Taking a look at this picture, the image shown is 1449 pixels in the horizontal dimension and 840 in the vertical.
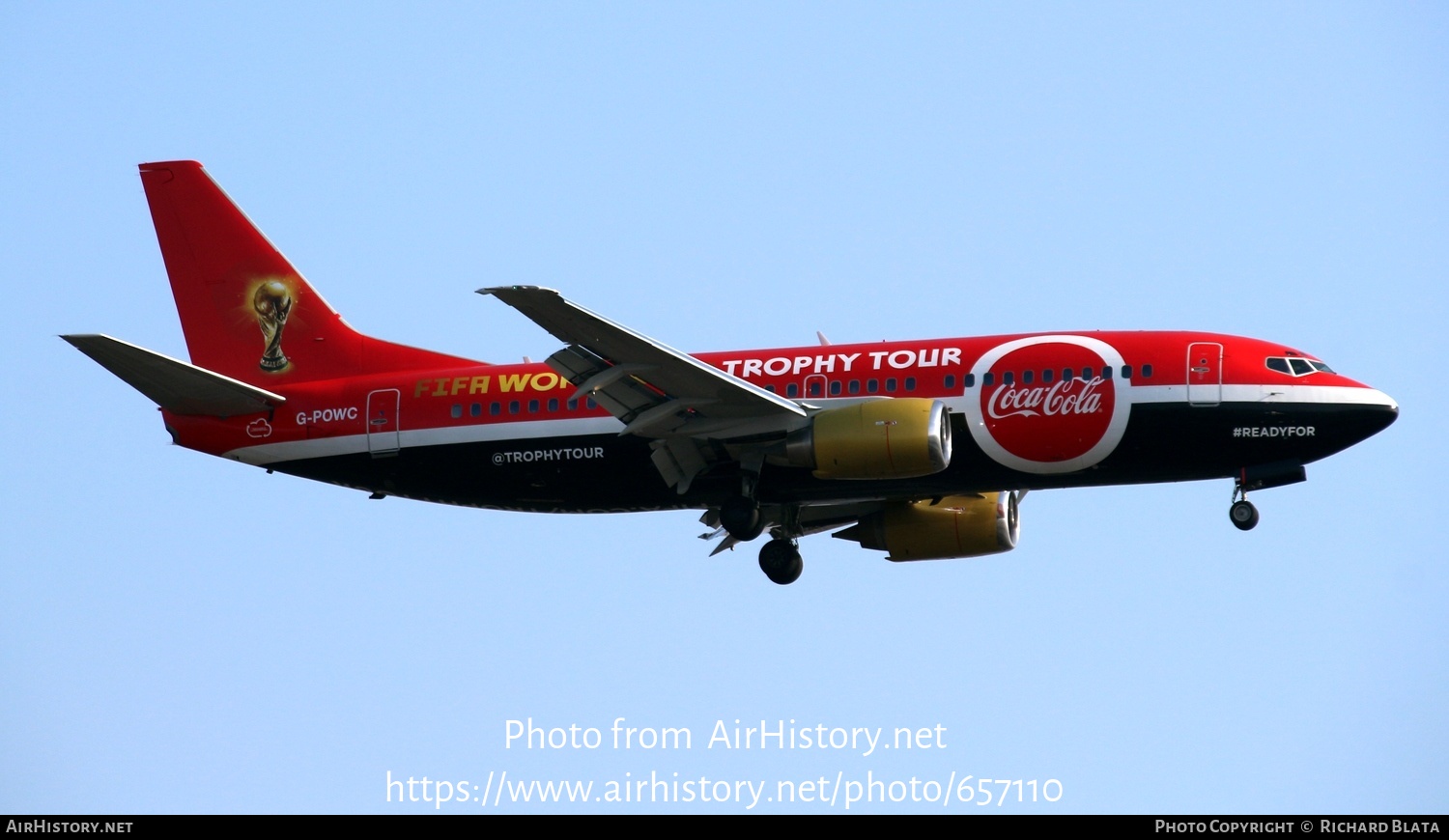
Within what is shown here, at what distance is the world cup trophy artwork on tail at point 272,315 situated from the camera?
47375mm

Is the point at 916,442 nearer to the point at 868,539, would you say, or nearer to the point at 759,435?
the point at 759,435

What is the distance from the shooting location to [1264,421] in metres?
40.7

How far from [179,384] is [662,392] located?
1108 centimetres

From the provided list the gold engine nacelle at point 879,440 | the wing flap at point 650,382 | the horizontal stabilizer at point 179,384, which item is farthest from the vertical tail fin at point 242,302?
the gold engine nacelle at point 879,440

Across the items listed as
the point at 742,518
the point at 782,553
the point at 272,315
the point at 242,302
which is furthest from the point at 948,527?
the point at 242,302

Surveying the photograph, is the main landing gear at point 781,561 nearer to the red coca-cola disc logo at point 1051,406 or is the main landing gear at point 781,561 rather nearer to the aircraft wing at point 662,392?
the aircraft wing at point 662,392

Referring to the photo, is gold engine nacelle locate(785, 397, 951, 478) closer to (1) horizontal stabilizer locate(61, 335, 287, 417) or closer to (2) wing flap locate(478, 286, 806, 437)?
(2) wing flap locate(478, 286, 806, 437)

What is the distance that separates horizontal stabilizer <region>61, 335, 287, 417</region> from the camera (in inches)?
1679

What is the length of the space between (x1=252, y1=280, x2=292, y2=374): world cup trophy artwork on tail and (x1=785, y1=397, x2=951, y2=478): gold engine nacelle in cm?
1348

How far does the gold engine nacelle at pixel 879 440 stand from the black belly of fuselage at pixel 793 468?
137 cm

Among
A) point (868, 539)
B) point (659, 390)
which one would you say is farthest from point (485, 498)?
point (868, 539)

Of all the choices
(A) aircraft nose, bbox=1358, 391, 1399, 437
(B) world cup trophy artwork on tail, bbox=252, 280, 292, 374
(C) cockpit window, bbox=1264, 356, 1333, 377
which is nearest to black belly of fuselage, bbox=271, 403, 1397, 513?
(A) aircraft nose, bbox=1358, 391, 1399, 437
